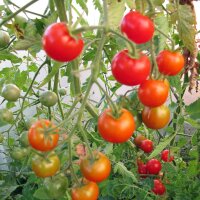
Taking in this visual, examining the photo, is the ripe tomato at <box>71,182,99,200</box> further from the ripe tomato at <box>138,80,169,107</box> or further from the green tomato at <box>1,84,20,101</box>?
the green tomato at <box>1,84,20,101</box>

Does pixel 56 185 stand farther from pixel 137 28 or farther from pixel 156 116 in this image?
pixel 137 28

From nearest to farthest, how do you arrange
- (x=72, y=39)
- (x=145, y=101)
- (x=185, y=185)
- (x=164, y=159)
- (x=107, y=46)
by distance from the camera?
1. (x=72, y=39)
2. (x=145, y=101)
3. (x=107, y=46)
4. (x=185, y=185)
5. (x=164, y=159)

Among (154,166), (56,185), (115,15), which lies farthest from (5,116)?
(154,166)

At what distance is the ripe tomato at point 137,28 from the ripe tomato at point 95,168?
0.71 feet

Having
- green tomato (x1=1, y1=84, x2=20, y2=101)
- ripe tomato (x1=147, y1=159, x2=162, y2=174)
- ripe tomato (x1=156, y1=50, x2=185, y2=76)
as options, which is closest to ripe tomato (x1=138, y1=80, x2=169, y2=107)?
ripe tomato (x1=156, y1=50, x2=185, y2=76)

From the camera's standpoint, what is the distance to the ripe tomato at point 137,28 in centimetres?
55

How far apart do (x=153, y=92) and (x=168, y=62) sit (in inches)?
3.0

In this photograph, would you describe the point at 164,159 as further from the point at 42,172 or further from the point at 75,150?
the point at 42,172

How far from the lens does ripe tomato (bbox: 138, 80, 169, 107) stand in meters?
0.59

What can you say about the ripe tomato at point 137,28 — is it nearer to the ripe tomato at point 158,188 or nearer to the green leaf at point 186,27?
the green leaf at point 186,27

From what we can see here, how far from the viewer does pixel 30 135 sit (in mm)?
623

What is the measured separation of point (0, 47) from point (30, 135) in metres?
0.46

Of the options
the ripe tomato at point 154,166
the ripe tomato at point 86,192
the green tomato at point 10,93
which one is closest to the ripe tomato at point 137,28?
the ripe tomato at point 86,192

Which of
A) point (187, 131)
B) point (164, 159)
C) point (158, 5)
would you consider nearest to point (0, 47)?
point (158, 5)
